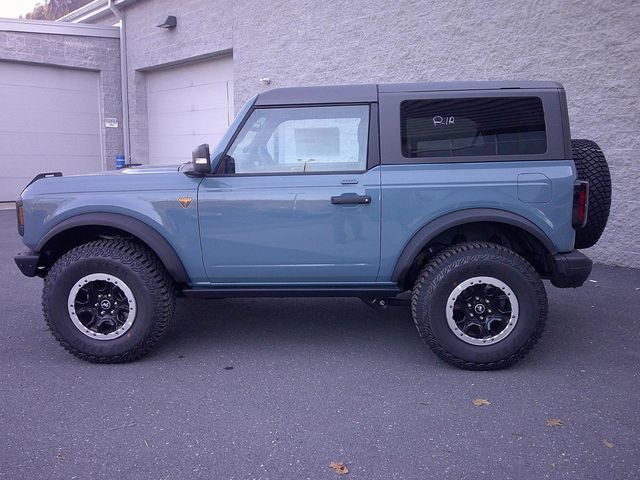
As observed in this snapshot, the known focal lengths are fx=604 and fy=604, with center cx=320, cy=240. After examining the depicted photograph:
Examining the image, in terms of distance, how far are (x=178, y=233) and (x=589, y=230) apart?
3005mm

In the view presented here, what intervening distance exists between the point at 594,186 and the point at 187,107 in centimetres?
1024

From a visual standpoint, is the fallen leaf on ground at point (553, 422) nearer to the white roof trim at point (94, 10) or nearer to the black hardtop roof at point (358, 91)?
the black hardtop roof at point (358, 91)

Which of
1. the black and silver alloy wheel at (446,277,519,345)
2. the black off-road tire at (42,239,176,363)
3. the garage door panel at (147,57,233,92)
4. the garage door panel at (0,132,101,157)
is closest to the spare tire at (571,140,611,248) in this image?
the black and silver alloy wheel at (446,277,519,345)

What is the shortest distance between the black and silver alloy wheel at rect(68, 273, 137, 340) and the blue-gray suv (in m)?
0.01

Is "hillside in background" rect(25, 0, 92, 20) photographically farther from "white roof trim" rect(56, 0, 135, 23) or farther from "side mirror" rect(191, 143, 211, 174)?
"side mirror" rect(191, 143, 211, 174)

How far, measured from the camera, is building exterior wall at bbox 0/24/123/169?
13.4 metres

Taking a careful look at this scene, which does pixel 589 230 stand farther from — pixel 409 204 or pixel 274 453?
pixel 274 453

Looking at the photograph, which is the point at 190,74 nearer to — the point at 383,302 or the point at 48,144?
the point at 48,144

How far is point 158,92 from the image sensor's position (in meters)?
13.9

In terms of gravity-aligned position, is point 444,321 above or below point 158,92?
below

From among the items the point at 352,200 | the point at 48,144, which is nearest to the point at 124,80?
the point at 48,144

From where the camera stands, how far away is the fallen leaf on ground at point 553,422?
3.41 m

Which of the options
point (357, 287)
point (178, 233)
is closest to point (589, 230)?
point (357, 287)

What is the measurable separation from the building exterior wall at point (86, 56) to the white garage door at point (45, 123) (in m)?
0.25
